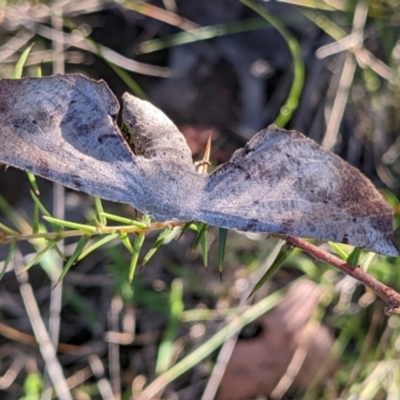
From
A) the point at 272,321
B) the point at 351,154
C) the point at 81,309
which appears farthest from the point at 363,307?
the point at 81,309

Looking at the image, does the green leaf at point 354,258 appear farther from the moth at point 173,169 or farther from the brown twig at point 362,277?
the moth at point 173,169

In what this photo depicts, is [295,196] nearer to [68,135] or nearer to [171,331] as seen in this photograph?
[68,135]

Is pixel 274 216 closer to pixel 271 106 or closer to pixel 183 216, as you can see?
pixel 183 216

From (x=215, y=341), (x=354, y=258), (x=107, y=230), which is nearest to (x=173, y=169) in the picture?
(x=107, y=230)

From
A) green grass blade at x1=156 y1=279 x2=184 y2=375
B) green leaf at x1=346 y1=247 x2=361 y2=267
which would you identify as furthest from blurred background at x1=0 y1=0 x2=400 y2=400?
green leaf at x1=346 y1=247 x2=361 y2=267

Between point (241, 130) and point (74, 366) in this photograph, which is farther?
point (241, 130)

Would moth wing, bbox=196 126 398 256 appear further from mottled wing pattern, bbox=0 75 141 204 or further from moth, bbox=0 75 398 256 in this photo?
mottled wing pattern, bbox=0 75 141 204

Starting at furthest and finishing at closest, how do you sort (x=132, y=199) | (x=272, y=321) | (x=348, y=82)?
(x=348, y=82)
(x=272, y=321)
(x=132, y=199)

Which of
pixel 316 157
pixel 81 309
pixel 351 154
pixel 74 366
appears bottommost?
pixel 74 366
